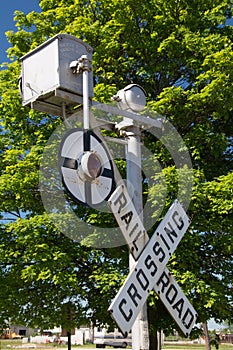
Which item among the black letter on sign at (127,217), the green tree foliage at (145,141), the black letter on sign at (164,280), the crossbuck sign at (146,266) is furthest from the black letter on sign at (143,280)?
the green tree foliage at (145,141)

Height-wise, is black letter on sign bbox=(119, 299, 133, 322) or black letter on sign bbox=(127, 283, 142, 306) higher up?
black letter on sign bbox=(127, 283, 142, 306)

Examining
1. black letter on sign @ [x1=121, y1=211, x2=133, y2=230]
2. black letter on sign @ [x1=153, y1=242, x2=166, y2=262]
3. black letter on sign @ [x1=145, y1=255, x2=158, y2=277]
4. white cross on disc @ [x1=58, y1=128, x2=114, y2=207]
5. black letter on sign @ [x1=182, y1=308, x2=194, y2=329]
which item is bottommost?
black letter on sign @ [x1=182, y1=308, x2=194, y2=329]

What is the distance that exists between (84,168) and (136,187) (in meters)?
0.72

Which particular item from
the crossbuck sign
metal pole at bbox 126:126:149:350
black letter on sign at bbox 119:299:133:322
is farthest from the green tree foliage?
black letter on sign at bbox 119:299:133:322

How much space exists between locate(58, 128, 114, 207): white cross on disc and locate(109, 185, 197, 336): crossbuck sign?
238 mm

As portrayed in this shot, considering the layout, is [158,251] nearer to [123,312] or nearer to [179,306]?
[179,306]

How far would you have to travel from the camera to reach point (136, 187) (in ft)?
13.3

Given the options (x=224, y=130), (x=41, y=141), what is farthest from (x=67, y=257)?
(x=224, y=130)

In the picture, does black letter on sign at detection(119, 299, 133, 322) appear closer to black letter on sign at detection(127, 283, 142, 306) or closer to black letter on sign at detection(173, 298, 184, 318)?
black letter on sign at detection(127, 283, 142, 306)

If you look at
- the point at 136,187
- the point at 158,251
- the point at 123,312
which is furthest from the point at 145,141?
the point at 123,312

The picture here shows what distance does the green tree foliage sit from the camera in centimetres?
1048

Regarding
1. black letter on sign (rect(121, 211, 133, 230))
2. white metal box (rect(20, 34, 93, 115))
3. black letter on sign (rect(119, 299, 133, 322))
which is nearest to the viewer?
black letter on sign (rect(119, 299, 133, 322))

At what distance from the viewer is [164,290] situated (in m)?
3.54

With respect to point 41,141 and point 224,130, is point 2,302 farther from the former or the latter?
point 224,130
